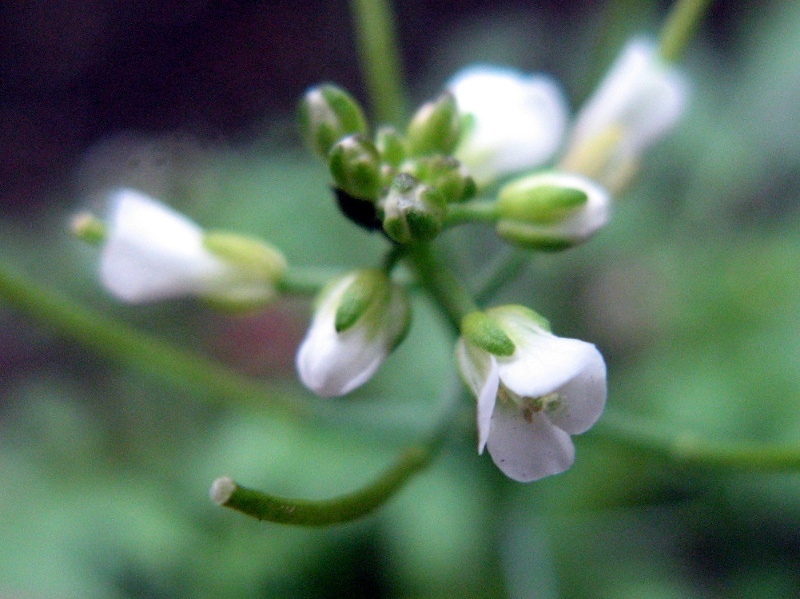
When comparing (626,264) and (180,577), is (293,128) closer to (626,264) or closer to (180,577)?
(626,264)

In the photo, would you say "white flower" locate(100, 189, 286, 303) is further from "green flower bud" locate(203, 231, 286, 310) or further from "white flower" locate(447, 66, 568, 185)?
"white flower" locate(447, 66, 568, 185)

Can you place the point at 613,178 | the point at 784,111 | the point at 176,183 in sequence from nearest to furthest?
the point at 613,178 < the point at 784,111 < the point at 176,183

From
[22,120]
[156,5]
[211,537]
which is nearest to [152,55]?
[156,5]

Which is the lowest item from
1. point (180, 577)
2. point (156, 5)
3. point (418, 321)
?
point (180, 577)

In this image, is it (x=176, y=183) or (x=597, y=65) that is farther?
(x=176, y=183)

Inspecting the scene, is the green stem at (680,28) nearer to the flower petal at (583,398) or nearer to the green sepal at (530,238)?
the green sepal at (530,238)

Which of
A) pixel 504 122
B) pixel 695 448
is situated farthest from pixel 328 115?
pixel 695 448

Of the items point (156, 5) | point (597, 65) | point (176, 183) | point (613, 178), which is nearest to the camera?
point (613, 178)

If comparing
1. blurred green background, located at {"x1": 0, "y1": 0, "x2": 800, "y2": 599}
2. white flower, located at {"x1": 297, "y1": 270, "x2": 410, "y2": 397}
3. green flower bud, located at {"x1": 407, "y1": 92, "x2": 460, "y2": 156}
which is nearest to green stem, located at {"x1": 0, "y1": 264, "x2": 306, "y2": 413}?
blurred green background, located at {"x1": 0, "y1": 0, "x2": 800, "y2": 599}
